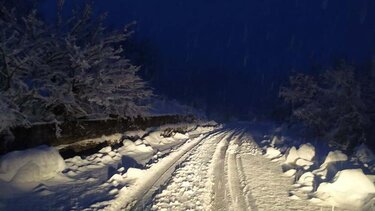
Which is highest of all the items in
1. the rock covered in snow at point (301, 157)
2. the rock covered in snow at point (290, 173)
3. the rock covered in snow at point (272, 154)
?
the rock covered in snow at point (301, 157)

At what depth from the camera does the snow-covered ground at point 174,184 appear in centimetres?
624

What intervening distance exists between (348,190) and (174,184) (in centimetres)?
425

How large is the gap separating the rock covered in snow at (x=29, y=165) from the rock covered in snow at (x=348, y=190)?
22.5ft

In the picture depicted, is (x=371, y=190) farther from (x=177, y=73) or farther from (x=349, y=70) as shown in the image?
(x=177, y=73)

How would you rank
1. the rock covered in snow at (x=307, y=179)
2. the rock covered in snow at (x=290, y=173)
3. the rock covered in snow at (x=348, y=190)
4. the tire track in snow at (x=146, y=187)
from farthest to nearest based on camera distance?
the rock covered in snow at (x=290, y=173)
the rock covered in snow at (x=307, y=179)
the rock covered in snow at (x=348, y=190)
the tire track in snow at (x=146, y=187)

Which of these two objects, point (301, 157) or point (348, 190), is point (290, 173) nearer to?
point (301, 157)

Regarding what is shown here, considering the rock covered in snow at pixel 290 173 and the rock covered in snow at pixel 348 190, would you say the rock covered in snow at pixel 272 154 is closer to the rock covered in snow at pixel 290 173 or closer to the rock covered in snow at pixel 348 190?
the rock covered in snow at pixel 290 173

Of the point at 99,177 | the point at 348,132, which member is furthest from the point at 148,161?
the point at 348,132

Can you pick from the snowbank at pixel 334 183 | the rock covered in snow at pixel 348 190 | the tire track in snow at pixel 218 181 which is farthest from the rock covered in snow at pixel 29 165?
the rock covered in snow at pixel 348 190

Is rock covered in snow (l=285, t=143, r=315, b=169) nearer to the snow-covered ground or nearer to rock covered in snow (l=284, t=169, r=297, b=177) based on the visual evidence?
the snow-covered ground

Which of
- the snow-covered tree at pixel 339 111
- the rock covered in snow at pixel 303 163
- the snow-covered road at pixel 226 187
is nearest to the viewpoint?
the snow-covered road at pixel 226 187

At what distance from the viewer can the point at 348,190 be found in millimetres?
7043

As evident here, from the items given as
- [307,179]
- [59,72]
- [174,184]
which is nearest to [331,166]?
[307,179]

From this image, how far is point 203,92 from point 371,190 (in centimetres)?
7412
